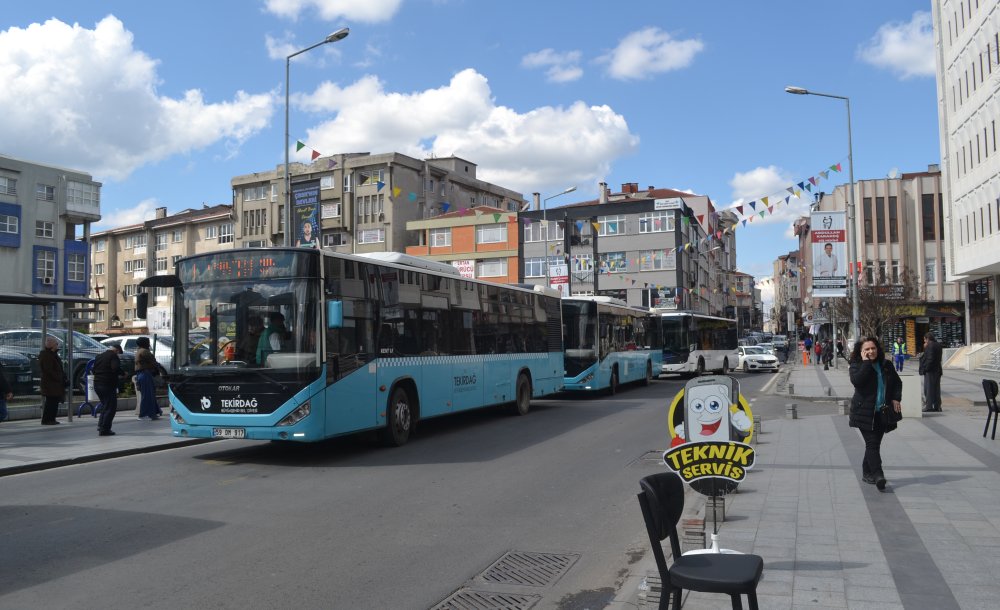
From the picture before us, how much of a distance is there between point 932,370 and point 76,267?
64530 millimetres

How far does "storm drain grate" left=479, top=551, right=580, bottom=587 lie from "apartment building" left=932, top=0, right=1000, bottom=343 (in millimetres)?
35212

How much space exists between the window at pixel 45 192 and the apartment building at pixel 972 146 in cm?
6198

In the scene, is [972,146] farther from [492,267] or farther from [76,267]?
[76,267]

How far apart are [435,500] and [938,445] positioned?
8.27 meters

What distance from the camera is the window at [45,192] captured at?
2389 inches

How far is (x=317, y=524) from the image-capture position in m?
7.59

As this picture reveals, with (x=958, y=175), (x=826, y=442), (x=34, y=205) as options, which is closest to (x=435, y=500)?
(x=826, y=442)

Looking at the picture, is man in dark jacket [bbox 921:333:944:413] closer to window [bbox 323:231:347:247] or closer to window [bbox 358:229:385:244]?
window [bbox 358:229:385:244]

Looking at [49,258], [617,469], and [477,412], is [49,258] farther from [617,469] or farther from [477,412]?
[617,469]

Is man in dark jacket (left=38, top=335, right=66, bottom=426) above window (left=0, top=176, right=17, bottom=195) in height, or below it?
below

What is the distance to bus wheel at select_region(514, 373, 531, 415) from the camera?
1838cm

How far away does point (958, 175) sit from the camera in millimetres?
40562

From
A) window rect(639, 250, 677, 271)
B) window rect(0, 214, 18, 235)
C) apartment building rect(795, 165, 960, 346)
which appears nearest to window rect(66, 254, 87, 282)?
window rect(0, 214, 18, 235)

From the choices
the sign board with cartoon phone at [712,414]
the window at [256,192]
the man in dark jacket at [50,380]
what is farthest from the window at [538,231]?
the sign board with cartoon phone at [712,414]
